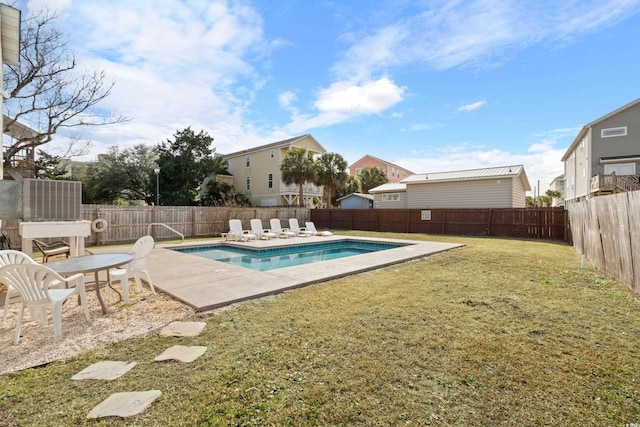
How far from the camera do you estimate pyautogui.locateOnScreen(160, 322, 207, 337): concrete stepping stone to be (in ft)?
11.3

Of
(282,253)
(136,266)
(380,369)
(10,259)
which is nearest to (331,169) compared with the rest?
(282,253)

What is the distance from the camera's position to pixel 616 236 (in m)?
5.77

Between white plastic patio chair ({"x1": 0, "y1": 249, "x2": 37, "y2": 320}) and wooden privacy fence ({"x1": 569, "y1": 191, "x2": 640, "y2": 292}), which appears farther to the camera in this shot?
wooden privacy fence ({"x1": 569, "y1": 191, "x2": 640, "y2": 292})

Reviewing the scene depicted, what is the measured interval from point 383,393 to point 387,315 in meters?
1.73

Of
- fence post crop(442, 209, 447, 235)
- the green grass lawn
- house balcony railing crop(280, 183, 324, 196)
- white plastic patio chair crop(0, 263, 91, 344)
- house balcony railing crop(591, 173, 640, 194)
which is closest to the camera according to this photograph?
the green grass lawn

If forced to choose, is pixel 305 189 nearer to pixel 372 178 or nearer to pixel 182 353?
pixel 372 178

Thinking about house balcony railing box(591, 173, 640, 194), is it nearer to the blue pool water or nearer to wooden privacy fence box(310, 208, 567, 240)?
wooden privacy fence box(310, 208, 567, 240)

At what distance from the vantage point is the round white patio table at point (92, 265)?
12.4ft

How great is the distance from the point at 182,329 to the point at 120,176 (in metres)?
29.5

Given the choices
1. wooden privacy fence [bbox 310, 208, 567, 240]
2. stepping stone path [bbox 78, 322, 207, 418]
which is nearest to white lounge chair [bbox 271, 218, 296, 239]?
wooden privacy fence [bbox 310, 208, 567, 240]

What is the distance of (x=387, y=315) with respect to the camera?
398 cm

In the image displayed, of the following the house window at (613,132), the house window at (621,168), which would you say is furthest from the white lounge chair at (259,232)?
the house window at (613,132)

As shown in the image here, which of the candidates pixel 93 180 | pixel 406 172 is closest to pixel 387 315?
pixel 93 180

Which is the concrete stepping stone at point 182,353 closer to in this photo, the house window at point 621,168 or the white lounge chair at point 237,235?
the white lounge chair at point 237,235
